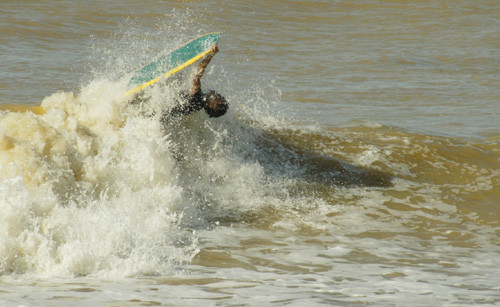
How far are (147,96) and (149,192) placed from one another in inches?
62.0

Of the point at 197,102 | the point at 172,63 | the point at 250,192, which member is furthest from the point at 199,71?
the point at 250,192

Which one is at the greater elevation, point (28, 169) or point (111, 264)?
point (28, 169)

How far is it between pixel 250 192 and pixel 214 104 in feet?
3.99

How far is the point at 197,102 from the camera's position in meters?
8.62

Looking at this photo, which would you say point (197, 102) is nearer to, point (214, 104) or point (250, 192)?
point (214, 104)

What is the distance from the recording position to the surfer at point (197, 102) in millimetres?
8500

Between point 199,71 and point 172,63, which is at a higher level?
point 172,63

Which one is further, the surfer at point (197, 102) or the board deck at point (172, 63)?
the board deck at point (172, 63)

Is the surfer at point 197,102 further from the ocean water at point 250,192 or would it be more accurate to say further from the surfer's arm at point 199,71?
the ocean water at point 250,192

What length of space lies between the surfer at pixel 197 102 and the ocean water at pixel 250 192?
0.69 ft

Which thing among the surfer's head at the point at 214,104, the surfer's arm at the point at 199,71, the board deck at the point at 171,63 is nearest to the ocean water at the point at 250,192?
the board deck at the point at 171,63

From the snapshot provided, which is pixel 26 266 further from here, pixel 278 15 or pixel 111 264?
pixel 278 15

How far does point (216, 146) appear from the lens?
9391mm

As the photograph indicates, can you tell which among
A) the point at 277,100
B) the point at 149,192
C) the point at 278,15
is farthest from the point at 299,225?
the point at 278,15
